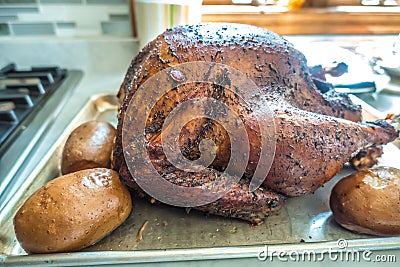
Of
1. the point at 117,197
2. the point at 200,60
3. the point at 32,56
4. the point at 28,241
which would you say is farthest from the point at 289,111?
the point at 32,56

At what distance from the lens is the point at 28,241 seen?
0.49m

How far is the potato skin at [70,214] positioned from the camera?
491 millimetres

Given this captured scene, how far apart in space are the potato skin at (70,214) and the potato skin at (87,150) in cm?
10

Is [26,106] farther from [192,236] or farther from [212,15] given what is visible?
[212,15]

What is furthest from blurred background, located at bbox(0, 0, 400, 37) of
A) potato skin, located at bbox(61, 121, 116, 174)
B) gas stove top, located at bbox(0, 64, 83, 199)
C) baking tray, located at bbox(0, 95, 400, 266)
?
baking tray, located at bbox(0, 95, 400, 266)

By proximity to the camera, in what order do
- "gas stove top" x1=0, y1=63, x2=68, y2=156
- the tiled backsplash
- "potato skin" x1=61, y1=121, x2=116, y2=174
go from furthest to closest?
the tiled backsplash < "gas stove top" x1=0, y1=63, x2=68, y2=156 < "potato skin" x1=61, y1=121, x2=116, y2=174

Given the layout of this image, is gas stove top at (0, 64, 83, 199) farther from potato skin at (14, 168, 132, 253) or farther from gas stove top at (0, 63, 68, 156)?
potato skin at (14, 168, 132, 253)

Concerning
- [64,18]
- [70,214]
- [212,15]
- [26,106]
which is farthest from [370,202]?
[64,18]

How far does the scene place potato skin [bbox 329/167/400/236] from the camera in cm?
54

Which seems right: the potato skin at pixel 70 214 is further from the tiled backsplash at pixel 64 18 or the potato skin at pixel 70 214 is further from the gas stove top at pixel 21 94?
the tiled backsplash at pixel 64 18

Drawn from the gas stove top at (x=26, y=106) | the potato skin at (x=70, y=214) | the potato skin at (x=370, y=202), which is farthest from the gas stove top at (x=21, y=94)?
the potato skin at (x=370, y=202)

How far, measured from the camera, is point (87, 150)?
0.68 meters

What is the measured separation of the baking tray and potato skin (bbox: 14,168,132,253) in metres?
0.02

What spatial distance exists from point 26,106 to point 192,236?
2.10 feet
